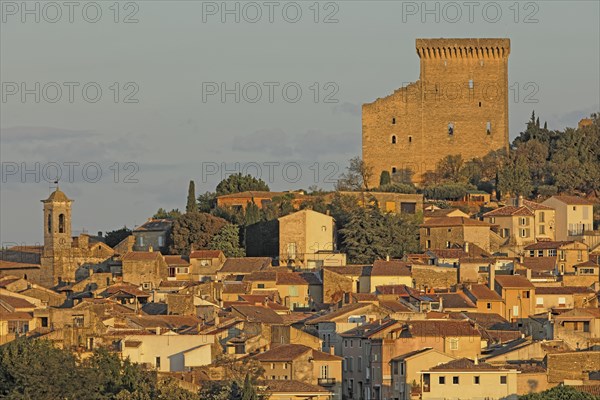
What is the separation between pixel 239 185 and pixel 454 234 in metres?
13.1

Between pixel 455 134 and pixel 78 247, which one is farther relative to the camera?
pixel 455 134

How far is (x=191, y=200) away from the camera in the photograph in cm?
8306

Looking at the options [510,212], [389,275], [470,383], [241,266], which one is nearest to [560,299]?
[389,275]

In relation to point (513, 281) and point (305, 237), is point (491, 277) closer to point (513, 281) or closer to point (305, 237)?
point (513, 281)

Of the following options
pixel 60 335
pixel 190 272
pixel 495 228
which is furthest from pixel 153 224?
pixel 60 335

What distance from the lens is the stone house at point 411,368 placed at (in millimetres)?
49156

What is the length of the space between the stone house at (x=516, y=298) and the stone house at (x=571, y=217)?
43.0 ft

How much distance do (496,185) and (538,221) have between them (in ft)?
23.8

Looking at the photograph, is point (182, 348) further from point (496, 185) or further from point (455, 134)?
point (455, 134)

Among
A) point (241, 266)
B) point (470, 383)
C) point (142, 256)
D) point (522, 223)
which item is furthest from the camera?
point (522, 223)

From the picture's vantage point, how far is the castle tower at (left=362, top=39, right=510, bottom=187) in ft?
303

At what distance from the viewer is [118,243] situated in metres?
82.0

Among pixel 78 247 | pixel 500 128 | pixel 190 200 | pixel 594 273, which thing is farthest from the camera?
pixel 500 128

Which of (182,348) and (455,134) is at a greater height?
(455,134)
